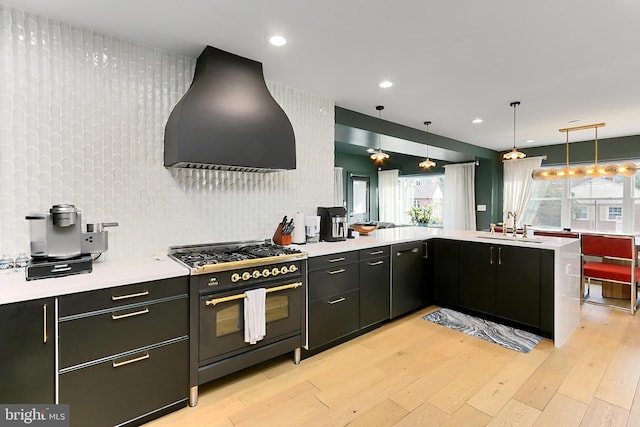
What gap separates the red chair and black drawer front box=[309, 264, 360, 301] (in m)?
3.29

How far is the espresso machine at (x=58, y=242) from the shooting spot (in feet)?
5.94

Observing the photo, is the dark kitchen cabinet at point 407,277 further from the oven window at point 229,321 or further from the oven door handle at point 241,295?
the oven window at point 229,321

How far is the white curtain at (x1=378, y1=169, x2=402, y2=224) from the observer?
8.71 m

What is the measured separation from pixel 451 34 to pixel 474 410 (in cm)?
254

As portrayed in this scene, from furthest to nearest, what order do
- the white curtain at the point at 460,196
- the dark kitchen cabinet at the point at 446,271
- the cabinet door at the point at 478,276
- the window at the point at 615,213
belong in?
the white curtain at the point at 460,196, the window at the point at 615,213, the dark kitchen cabinet at the point at 446,271, the cabinet door at the point at 478,276

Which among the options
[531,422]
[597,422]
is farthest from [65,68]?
[597,422]

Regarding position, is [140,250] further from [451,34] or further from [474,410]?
[451,34]

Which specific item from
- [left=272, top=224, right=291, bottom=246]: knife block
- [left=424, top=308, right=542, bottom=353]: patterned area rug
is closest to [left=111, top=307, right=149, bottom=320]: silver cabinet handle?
[left=272, top=224, right=291, bottom=246]: knife block

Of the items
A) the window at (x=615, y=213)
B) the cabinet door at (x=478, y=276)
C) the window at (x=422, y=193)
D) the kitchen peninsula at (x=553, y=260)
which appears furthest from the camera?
the window at (x=422, y=193)

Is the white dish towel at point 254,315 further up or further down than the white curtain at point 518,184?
further down

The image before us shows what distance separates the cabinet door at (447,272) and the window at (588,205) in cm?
431

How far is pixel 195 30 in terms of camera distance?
88.4 inches

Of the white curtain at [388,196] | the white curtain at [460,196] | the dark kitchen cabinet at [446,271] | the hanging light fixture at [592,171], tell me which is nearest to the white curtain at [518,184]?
the white curtain at [460,196]

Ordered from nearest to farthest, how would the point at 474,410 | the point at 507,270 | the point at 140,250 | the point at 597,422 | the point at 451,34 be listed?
the point at 597,422 → the point at 474,410 → the point at 451,34 → the point at 140,250 → the point at 507,270
